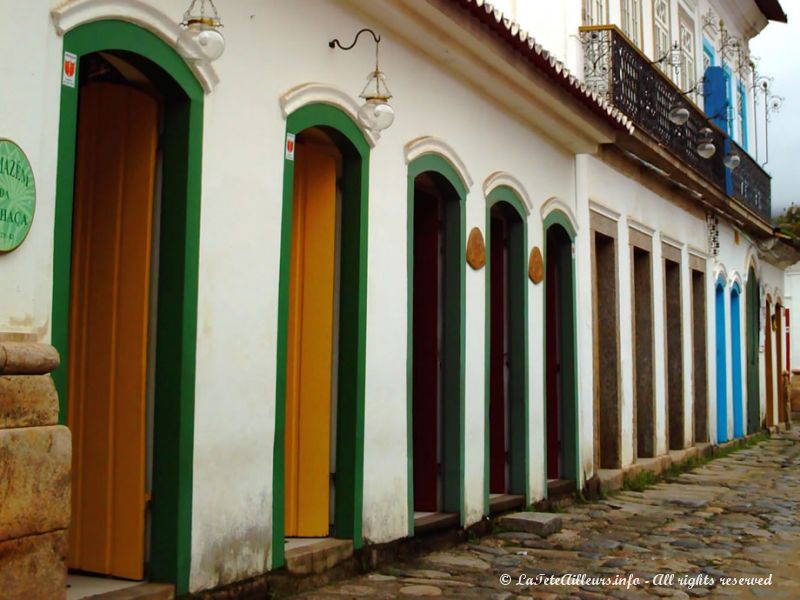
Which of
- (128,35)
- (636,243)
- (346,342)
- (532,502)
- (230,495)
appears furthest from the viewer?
(636,243)

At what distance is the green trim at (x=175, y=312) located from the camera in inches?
195

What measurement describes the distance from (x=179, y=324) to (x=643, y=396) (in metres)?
9.33

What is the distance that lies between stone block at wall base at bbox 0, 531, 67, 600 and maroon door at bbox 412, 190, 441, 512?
14.3ft

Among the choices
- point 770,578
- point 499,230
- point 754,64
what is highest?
point 754,64

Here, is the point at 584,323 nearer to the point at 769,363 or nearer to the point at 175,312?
the point at 175,312

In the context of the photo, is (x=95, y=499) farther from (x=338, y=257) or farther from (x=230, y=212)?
(x=338, y=257)

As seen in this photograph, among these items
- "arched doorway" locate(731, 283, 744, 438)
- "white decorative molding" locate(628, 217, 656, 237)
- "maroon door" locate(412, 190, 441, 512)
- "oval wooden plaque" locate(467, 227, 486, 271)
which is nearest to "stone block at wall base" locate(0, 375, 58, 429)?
"maroon door" locate(412, 190, 441, 512)

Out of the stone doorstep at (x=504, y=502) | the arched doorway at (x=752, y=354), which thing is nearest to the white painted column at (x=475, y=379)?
the stone doorstep at (x=504, y=502)

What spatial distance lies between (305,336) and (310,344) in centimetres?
6

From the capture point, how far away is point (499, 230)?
9477 millimetres

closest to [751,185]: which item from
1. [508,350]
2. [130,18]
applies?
[508,350]

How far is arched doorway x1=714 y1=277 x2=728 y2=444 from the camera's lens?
55.4 feet

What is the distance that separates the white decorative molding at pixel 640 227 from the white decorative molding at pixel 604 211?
0.42m

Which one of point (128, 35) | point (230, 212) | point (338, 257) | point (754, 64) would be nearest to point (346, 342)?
point (338, 257)
